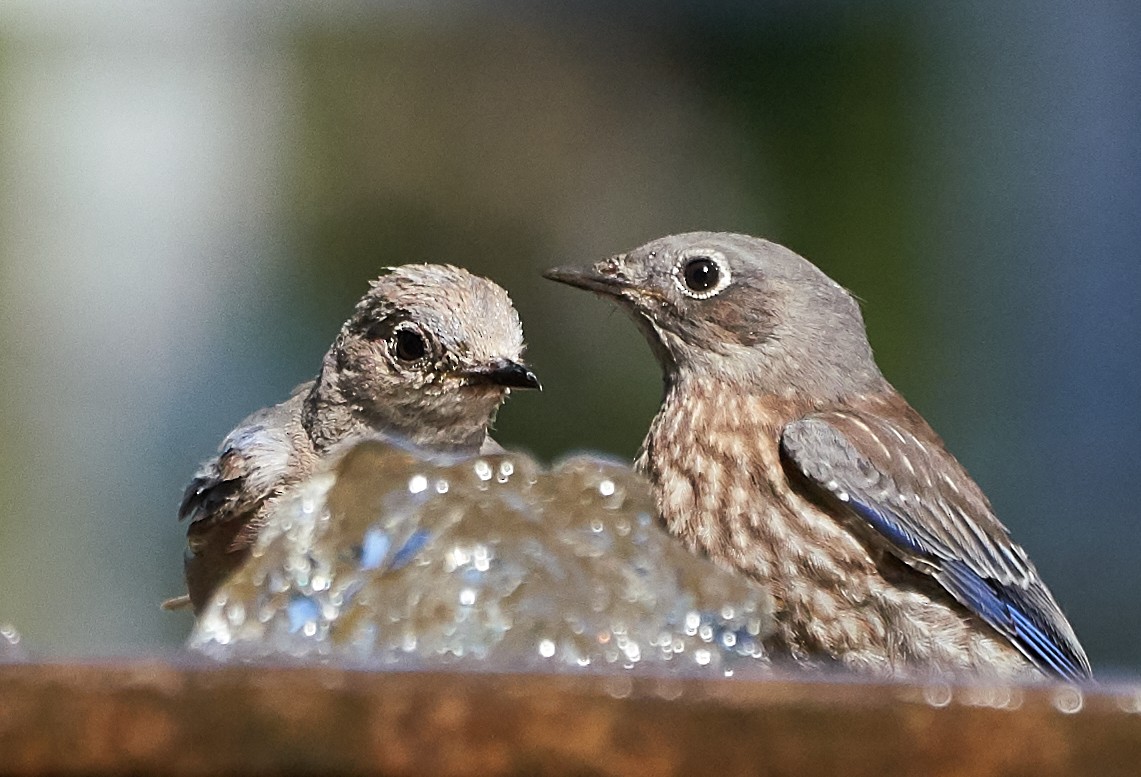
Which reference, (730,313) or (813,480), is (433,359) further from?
(813,480)

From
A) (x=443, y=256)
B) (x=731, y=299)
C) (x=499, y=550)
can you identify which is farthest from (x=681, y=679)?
(x=443, y=256)

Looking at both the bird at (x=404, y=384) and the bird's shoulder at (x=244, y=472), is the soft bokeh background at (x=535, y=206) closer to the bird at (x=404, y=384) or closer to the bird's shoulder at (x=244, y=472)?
the bird at (x=404, y=384)

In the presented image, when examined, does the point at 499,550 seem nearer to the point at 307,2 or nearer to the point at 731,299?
the point at 731,299

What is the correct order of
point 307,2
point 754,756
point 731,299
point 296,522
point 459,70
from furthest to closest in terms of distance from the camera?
point 307,2, point 459,70, point 731,299, point 296,522, point 754,756

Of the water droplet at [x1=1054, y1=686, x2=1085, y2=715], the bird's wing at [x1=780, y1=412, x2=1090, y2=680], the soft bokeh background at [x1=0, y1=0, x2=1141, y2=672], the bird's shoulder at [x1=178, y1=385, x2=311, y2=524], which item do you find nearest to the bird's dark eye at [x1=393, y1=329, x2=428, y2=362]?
the bird's shoulder at [x1=178, y1=385, x2=311, y2=524]

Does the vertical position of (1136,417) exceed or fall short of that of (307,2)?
it falls short

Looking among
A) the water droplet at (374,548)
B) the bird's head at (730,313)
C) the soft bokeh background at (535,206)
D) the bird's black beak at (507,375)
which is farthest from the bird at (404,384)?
the soft bokeh background at (535,206)

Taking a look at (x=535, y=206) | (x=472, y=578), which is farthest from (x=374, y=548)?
(x=535, y=206)

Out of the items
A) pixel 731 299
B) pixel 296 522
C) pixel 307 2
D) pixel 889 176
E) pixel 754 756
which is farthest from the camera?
pixel 307 2

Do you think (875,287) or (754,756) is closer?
(754,756)
